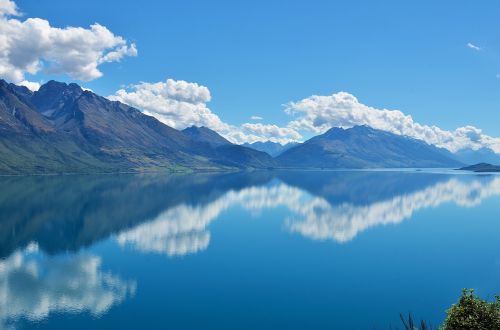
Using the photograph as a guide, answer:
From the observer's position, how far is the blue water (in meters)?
59.5

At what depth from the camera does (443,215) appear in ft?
553

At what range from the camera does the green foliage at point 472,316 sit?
29906 millimetres

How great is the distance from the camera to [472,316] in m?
30.1

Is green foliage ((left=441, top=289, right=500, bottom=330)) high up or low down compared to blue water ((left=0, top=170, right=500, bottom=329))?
up

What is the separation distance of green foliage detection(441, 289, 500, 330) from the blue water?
27247 mm

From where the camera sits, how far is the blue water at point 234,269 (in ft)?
195

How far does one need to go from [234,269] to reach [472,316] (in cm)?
5940

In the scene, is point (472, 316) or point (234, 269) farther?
point (234, 269)

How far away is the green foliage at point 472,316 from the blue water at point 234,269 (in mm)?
27247

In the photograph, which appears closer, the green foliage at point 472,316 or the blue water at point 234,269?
the green foliage at point 472,316

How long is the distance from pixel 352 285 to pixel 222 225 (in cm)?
7425

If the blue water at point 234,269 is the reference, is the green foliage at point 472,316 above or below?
above

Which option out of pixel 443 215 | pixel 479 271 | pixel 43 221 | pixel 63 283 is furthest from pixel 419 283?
pixel 43 221

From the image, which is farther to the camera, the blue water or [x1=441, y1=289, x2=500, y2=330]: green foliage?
the blue water
